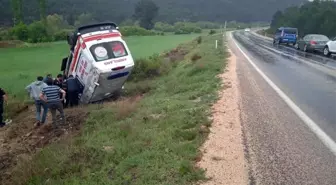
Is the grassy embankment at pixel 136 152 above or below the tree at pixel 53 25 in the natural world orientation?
above

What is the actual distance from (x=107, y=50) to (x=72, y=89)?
83.0 inches

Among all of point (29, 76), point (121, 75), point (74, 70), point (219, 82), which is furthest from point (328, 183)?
point (29, 76)

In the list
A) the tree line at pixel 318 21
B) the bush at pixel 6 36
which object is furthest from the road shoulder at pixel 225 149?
the bush at pixel 6 36

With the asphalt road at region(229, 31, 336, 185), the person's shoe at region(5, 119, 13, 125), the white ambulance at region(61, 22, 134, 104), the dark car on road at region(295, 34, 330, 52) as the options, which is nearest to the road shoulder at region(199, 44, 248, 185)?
the asphalt road at region(229, 31, 336, 185)

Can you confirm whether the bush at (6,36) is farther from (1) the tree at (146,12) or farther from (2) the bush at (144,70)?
(1) the tree at (146,12)

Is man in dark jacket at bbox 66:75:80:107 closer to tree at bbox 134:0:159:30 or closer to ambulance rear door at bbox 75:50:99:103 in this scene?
ambulance rear door at bbox 75:50:99:103

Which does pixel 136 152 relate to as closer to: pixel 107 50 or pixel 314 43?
pixel 107 50

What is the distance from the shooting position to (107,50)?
14062 mm

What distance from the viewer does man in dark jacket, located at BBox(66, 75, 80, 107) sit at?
563 inches

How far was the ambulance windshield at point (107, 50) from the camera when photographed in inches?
544

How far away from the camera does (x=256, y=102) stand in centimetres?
960

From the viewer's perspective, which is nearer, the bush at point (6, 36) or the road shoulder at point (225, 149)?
the road shoulder at point (225, 149)

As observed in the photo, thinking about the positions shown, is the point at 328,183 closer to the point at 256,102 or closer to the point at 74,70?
the point at 256,102

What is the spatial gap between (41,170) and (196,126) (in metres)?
3.19
